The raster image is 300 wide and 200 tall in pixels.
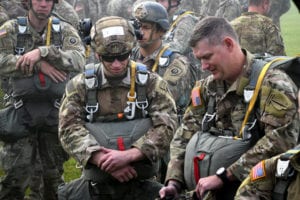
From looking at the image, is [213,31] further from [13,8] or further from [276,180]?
[13,8]

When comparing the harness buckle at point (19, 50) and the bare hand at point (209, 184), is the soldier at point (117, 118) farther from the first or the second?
the harness buckle at point (19, 50)

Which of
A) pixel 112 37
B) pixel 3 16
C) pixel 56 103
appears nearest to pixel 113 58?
pixel 112 37

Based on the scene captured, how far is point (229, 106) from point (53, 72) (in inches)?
116

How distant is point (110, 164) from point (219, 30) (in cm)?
147

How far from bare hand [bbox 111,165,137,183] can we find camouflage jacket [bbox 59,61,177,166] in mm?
176

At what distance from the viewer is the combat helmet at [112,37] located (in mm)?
6109

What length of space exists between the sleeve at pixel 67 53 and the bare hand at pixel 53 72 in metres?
0.04

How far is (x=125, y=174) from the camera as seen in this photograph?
236 inches

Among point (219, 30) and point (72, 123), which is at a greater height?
point (219, 30)

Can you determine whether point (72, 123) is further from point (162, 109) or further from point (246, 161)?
point (246, 161)

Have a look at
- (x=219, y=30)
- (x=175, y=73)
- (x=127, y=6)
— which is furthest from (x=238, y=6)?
(x=219, y=30)

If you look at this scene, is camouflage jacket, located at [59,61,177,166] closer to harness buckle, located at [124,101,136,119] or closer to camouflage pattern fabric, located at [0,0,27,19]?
harness buckle, located at [124,101,136,119]

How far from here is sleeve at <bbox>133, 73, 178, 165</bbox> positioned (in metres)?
6.03

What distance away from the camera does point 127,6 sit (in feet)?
50.0
